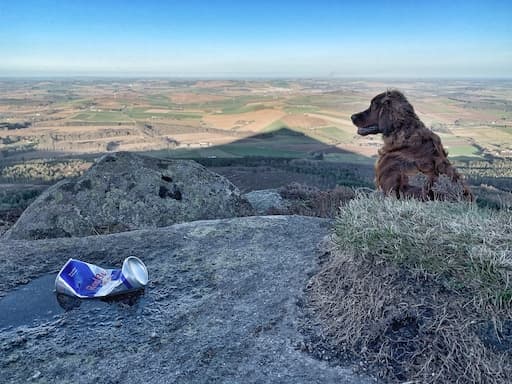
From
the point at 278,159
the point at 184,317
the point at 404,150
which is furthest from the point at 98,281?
the point at 278,159

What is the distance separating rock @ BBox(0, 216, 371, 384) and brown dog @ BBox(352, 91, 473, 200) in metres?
0.95

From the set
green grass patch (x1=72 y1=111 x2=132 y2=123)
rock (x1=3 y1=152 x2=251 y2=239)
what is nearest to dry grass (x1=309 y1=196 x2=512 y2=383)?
rock (x1=3 y1=152 x2=251 y2=239)

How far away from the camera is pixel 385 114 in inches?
186

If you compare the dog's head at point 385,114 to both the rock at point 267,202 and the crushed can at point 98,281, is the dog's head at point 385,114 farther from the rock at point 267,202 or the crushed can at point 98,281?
the crushed can at point 98,281

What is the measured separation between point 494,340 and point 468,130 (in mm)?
25113

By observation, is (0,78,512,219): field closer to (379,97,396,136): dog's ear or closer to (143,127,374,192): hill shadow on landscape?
Answer: (143,127,374,192): hill shadow on landscape

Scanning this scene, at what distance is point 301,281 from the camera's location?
3270 millimetres

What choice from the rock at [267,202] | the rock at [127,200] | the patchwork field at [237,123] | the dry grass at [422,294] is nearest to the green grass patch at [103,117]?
the patchwork field at [237,123]

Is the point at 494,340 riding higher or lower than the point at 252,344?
higher

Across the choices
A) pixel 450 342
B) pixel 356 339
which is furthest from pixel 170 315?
pixel 450 342

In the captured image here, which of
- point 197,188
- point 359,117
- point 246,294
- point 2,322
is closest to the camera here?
point 2,322

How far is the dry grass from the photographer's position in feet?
7.15

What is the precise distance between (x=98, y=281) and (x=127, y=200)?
308 cm

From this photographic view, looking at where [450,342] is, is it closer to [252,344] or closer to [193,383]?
[252,344]
